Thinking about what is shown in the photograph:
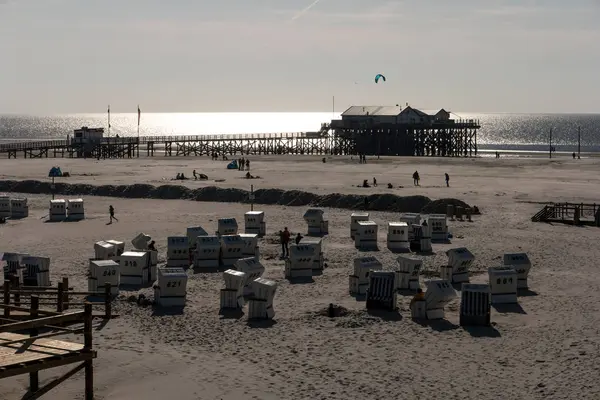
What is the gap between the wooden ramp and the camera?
13.4 m

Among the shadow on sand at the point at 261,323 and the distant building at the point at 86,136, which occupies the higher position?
the distant building at the point at 86,136

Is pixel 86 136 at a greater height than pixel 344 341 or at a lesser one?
greater

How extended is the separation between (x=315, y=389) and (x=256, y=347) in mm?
2956

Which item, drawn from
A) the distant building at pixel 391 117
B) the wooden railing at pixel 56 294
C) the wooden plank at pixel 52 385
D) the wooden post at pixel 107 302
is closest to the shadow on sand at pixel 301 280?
the wooden railing at pixel 56 294

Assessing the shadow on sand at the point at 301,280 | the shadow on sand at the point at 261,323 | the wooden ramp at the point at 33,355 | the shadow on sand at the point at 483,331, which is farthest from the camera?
the shadow on sand at the point at 301,280

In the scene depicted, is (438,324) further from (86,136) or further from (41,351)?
(86,136)

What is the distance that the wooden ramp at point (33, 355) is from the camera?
526 inches

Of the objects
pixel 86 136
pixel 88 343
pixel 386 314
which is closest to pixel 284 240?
pixel 386 314

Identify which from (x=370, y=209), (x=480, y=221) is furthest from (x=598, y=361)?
(x=370, y=209)

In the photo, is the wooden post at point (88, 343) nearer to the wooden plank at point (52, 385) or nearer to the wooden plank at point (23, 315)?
the wooden plank at point (52, 385)

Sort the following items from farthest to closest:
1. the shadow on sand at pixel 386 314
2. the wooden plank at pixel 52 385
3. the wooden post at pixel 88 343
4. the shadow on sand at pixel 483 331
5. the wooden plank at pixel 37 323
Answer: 1. the shadow on sand at pixel 386 314
2. the shadow on sand at pixel 483 331
3. the wooden plank at pixel 52 385
4. the wooden post at pixel 88 343
5. the wooden plank at pixel 37 323

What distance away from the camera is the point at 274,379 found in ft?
55.2

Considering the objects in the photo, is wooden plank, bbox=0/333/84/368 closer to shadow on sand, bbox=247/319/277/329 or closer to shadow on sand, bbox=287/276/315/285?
shadow on sand, bbox=247/319/277/329

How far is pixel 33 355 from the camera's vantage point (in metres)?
13.8
